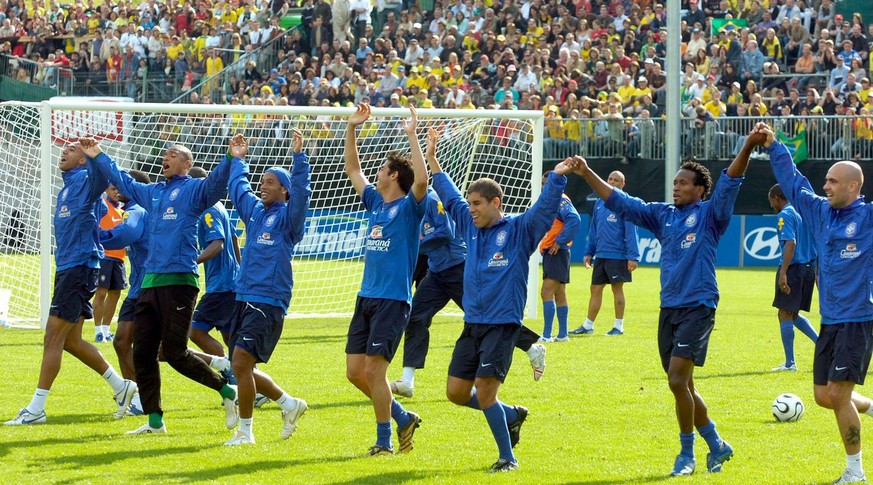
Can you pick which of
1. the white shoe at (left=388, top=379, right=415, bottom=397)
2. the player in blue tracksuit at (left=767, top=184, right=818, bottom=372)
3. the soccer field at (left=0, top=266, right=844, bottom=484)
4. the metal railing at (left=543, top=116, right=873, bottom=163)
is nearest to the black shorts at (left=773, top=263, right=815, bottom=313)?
the player in blue tracksuit at (left=767, top=184, right=818, bottom=372)

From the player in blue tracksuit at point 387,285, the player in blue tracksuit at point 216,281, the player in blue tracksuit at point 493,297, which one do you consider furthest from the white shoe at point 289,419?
the player in blue tracksuit at point 216,281

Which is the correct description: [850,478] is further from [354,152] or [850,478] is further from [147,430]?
[147,430]

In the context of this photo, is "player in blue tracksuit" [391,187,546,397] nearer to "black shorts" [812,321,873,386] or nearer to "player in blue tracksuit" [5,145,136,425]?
"player in blue tracksuit" [5,145,136,425]

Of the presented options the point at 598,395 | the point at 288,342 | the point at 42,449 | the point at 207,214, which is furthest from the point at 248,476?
the point at 288,342

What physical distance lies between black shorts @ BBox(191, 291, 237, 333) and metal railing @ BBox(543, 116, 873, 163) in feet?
54.4

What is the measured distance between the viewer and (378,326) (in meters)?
8.10

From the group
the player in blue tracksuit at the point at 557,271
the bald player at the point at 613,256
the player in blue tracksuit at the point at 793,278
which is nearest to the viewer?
the player in blue tracksuit at the point at 793,278

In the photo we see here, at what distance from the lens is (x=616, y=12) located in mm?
31750

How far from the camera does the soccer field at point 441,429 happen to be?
25.2 feet

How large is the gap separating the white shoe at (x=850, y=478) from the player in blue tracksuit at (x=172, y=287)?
13.8 ft

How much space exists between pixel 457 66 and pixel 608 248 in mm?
16215

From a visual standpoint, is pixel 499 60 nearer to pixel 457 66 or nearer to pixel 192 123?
pixel 457 66

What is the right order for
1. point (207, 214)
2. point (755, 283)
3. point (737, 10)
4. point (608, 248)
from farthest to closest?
point (737, 10) → point (755, 283) → point (608, 248) → point (207, 214)

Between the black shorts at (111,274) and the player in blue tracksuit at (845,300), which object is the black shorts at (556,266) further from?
the player in blue tracksuit at (845,300)
